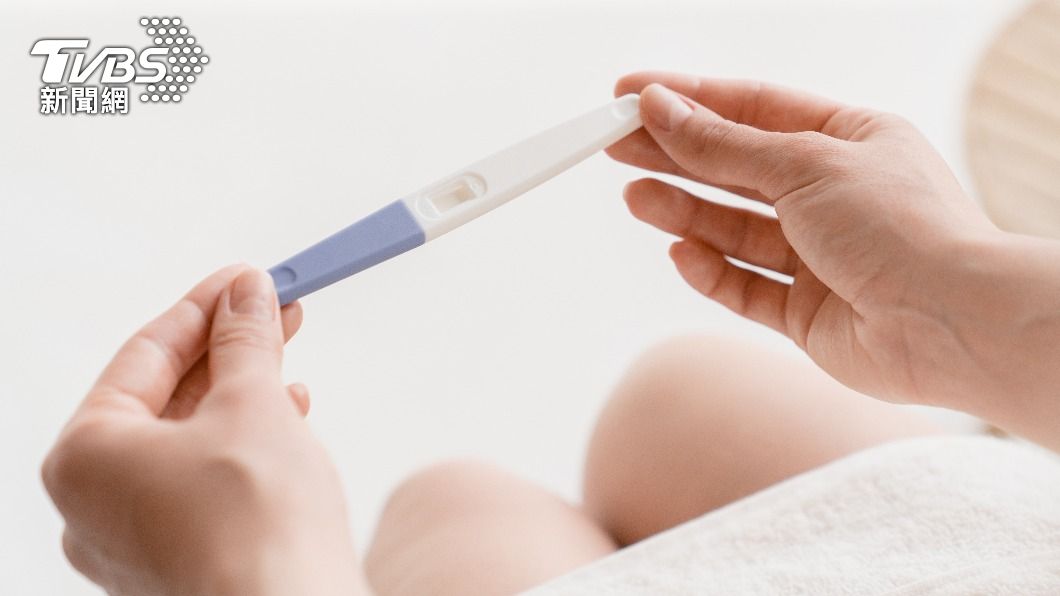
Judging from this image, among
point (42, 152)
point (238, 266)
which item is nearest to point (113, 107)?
point (42, 152)

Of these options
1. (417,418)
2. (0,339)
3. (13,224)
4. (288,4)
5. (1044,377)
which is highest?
(288,4)

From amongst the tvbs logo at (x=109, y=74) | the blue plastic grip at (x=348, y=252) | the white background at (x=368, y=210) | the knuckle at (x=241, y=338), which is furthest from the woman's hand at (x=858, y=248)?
the tvbs logo at (x=109, y=74)

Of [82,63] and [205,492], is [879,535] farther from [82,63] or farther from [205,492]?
[82,63]

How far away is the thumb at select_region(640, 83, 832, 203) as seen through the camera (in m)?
0.61

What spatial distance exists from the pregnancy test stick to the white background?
48cm

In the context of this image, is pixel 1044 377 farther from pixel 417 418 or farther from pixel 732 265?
pixel 417 418

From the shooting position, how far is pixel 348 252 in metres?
0.62

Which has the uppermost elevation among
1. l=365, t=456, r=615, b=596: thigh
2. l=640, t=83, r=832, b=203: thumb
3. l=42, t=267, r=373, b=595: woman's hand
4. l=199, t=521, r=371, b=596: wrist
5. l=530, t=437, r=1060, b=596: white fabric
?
l=640, t=83, r=832, b=203: thumb

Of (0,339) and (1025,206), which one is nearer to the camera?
(1025,206)

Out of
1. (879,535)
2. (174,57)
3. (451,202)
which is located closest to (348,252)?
(451,202)

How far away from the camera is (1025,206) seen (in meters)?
0.97

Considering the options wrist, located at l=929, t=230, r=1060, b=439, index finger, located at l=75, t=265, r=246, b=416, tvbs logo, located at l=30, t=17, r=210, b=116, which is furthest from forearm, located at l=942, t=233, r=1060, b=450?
tvbs logo, located at l=30, t=17, r=210, b=116

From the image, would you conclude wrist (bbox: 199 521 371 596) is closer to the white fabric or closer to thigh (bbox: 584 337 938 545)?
the white fabric

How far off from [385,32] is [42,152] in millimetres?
443
